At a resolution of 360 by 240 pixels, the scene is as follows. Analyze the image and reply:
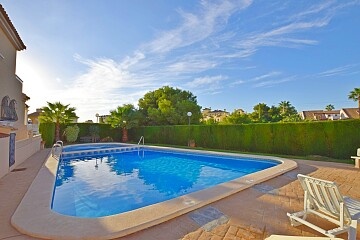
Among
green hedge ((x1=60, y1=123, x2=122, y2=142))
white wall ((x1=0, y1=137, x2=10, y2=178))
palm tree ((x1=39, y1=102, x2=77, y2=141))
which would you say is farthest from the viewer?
green hedge ((x1=60, y1=123, x2=122, y2=142))

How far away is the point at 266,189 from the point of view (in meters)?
6.60

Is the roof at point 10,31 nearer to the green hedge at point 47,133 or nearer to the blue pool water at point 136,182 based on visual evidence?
the blue pool water at point 136,182

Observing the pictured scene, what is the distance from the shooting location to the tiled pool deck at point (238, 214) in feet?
12.1

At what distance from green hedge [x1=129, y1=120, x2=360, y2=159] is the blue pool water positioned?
163 inches

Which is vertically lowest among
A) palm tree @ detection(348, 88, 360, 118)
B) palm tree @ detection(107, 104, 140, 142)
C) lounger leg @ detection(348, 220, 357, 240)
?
lounger leg @ detection(348, 220, 357, 240)

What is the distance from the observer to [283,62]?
17.5 m

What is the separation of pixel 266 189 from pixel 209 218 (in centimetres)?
306

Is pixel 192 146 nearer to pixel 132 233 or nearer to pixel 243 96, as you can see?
pixel 243 96

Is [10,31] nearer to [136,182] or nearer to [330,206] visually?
[136,182]

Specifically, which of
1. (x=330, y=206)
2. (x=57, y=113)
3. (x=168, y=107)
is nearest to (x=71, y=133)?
(x=57, y=113)

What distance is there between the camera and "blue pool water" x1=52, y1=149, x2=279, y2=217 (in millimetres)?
6627

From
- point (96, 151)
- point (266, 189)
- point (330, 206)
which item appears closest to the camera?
point (330, 206)

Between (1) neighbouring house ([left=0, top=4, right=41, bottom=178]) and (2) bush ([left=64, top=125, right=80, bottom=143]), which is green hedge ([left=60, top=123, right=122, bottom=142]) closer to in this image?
(2) bush ([left=64, top=125, right=80, bottom=143])

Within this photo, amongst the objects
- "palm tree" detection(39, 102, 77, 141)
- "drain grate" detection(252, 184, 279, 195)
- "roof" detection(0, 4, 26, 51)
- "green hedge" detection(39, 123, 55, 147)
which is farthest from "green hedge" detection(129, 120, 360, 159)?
"roof" detection(0, 4, 26, 51)
